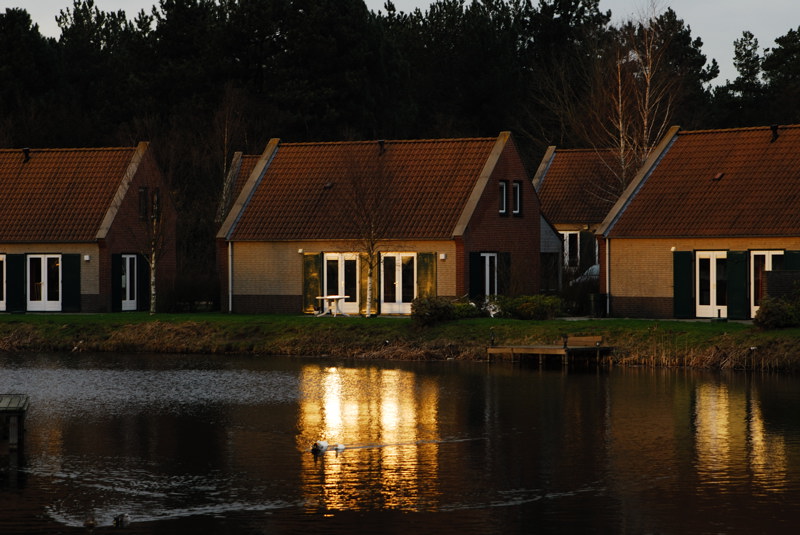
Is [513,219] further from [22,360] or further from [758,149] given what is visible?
[22,360]

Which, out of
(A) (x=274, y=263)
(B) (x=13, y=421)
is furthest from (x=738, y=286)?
(B) (x=13, y=421)

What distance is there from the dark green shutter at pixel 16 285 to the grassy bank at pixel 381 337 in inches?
116

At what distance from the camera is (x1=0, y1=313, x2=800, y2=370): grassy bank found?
122ft

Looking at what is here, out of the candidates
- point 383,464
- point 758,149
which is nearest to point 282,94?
point 758,149

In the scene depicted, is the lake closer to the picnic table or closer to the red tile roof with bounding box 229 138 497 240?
the picnic table

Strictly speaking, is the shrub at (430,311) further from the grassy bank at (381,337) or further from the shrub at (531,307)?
the shrub at (531,307)

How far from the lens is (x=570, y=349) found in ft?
125

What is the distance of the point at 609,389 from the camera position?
32219mm

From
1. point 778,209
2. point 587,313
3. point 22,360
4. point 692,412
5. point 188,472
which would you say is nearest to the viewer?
point 188,472

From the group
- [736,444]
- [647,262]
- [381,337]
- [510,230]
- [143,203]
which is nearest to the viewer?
[736,444]

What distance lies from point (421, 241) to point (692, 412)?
21599 millimetres

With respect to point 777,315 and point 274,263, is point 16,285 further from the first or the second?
point 777,315

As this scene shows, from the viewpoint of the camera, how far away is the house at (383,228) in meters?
48.4

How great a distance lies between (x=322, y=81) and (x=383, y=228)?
30270mm
